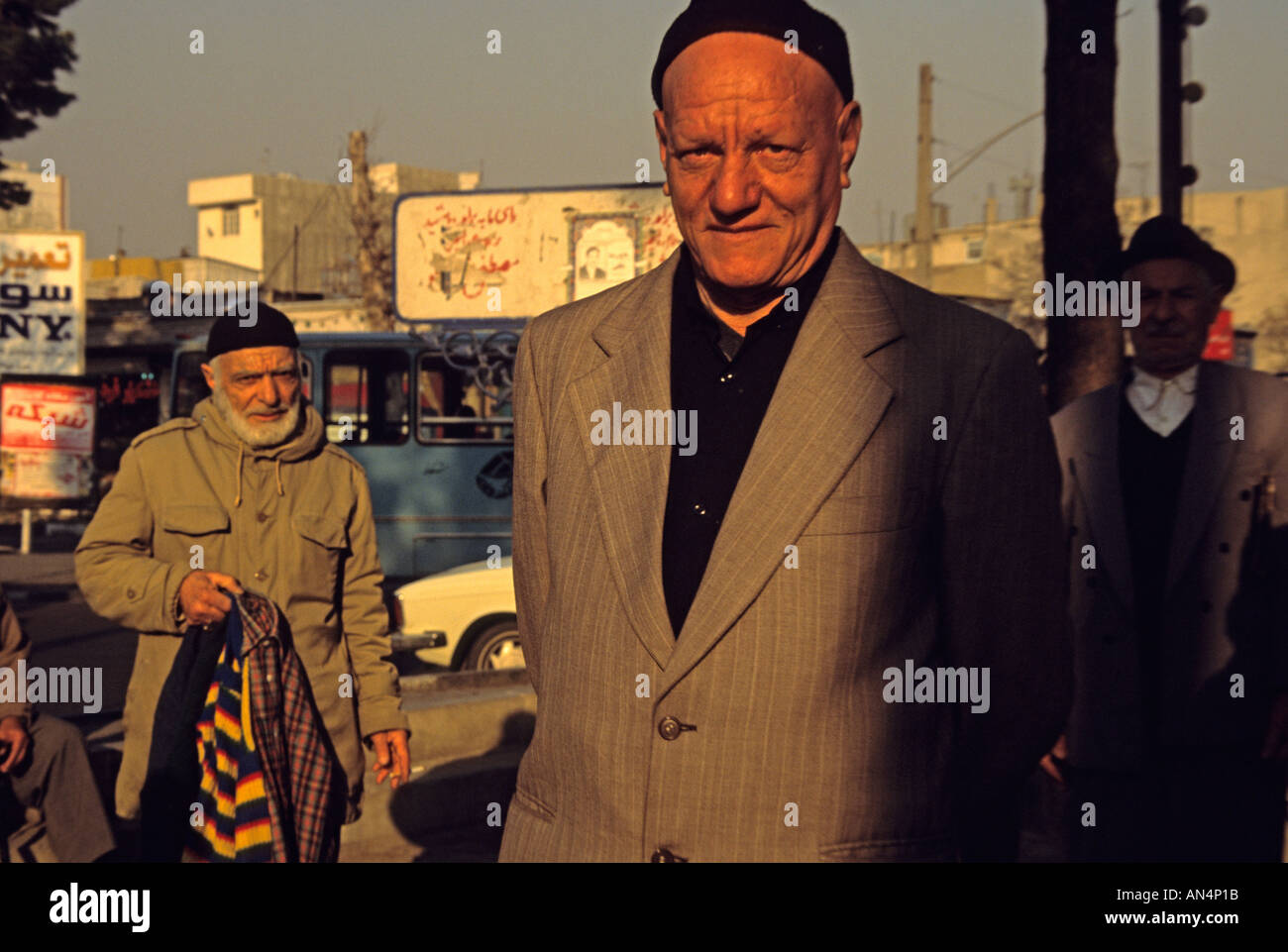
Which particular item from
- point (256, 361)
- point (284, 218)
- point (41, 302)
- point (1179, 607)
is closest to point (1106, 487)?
point (1179, 607)

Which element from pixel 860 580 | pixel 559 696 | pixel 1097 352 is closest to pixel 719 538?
pixel 860 580

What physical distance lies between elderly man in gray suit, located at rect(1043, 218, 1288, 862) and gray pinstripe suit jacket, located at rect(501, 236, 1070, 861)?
203 centimetres

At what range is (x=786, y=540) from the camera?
228 centimetres

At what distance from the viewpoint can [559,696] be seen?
96.2 inches

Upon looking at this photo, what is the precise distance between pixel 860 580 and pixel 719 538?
21cm

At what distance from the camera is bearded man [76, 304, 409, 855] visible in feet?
15.0

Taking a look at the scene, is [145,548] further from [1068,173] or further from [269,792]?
[1068,173]

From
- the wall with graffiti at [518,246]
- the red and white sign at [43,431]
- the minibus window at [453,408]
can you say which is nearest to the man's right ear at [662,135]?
the minibus window at [453,408]

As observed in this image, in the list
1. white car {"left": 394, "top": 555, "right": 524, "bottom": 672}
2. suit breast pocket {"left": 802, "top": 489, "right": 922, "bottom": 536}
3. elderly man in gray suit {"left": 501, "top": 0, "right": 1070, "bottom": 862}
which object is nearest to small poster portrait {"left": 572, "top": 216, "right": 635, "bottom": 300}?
white car {"left": 394, "top": 555, "right": 524, "bottom": 672}

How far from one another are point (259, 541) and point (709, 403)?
2574mm

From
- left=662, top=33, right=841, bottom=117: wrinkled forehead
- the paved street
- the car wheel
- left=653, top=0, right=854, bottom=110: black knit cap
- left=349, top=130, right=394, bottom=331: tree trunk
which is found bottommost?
the paved street
